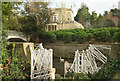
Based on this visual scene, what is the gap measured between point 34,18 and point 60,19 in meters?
0.89

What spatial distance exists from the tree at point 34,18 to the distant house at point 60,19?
0.17m

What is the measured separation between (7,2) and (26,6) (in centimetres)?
58

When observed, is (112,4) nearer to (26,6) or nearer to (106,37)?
(106,37)

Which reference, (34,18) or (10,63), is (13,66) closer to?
(10,63)

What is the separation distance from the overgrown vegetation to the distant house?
0.18 m

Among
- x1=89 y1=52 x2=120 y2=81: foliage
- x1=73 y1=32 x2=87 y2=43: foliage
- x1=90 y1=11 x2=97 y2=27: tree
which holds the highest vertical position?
x1=90 y1=11 x2=97 y2=27: tree

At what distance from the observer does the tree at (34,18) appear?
3785mm

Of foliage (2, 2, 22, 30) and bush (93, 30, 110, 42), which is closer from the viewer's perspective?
foliage (2, 2, 22, 30)

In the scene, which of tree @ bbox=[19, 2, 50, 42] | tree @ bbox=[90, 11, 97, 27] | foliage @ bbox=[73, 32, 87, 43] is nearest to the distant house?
tree @ bbox=[19, 2, 50, 42]

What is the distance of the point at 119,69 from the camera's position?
2.58 m

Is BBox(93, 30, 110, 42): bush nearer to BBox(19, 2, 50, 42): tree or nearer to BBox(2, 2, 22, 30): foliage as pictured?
BBox(19, 2, 50, 42): tree

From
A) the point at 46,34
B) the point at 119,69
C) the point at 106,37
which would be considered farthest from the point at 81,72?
the point at 46,34

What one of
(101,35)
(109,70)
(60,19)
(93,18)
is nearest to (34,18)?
(60,19)

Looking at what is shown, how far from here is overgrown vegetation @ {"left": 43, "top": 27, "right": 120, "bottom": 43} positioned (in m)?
3.62
